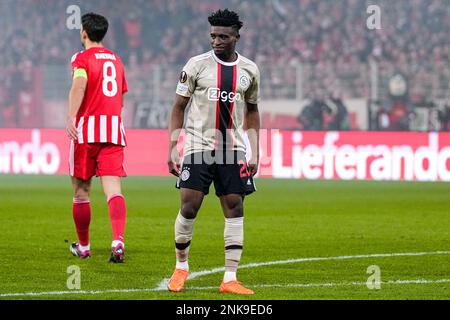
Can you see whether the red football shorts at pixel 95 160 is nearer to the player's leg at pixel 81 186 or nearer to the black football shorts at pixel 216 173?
the player's leg at pixel 81 186

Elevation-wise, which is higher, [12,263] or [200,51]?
[200,51]

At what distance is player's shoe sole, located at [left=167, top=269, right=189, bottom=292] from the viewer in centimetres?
715

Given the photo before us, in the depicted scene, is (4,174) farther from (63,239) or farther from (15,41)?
(63,239)

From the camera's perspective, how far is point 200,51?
A: 2752 cm

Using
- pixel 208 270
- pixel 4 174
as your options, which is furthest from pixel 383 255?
pixel 4 174

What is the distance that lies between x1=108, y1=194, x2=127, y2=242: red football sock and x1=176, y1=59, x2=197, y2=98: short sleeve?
2.02 metres

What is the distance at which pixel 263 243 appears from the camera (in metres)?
10.8

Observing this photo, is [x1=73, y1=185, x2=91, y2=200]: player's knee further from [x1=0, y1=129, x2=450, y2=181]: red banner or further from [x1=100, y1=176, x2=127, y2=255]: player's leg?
[x1=0, y1=129, x2=450, y2=181]: red banner

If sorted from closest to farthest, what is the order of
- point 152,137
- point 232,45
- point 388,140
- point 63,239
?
point 232,45, point 63,239, point 388,140, point 152,137

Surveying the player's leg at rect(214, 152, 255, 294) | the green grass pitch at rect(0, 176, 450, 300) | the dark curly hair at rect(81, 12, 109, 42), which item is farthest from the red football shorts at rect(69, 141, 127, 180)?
the player's leg at rect(214, 152, 255, 294)

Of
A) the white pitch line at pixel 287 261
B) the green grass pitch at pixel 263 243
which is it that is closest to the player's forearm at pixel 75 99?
the green grass pitch at pixel 263 243

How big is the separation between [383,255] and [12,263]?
10.5 ft

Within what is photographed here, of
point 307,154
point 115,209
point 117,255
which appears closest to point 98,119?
point 115,209

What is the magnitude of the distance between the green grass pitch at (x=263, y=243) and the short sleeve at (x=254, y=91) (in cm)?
126
